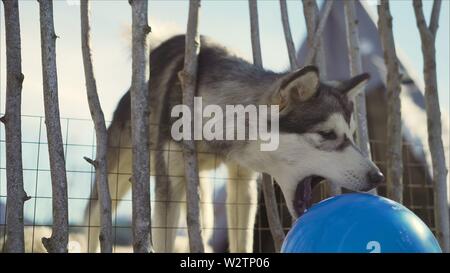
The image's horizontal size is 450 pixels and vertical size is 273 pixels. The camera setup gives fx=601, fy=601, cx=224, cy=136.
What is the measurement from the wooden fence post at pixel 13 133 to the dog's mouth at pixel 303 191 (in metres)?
1.31

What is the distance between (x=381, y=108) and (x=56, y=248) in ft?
13.2

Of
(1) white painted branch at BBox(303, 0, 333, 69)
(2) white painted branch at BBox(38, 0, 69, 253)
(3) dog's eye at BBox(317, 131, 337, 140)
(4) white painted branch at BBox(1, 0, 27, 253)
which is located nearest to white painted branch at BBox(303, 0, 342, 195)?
(1) white painted branch at BBox(303, 0, 333, 69)

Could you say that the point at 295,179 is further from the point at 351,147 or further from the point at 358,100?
the point at 358,100

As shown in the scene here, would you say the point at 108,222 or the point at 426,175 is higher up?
the point at 426,175

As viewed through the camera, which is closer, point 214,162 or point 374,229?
point 374,229

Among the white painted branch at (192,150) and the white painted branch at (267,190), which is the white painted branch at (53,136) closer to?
the white painted branch at (192,150)

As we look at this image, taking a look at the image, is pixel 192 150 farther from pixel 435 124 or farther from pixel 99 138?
pixel 435 124

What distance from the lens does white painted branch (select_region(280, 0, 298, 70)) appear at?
11.8 ft

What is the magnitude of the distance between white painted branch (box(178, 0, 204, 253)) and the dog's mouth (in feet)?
1.66

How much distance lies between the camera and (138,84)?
2770 millimetres

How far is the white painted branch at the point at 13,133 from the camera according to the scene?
253 cm
